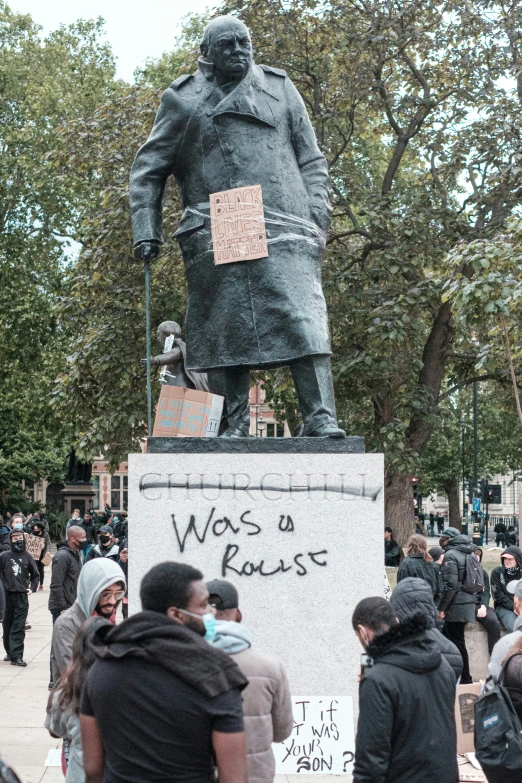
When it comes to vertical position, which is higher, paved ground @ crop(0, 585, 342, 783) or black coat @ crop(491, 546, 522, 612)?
black coat @ crop(491, 546, 522, 612)

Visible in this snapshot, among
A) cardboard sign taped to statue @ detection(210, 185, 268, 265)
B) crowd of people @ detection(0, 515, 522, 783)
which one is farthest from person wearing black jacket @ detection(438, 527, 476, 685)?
crowd of people @ detection(0, 515, 522, 783)

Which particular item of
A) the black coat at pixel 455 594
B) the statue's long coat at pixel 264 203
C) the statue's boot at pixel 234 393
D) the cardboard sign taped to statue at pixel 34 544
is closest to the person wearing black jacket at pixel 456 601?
the black coat at pixel 455 594

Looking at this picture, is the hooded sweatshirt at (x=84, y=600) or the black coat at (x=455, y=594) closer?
the hooded sweatshirt at (x=84, y=600)

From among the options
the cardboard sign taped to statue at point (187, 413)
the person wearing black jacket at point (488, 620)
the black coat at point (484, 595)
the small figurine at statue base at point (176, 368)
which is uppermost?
the small figurine at statue base at point (176, 368)

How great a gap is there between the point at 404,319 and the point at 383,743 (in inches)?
619

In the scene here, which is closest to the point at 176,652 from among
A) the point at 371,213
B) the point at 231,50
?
the point at 231,50

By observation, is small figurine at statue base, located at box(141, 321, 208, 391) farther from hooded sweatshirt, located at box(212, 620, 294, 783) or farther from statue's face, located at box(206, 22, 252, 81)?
hooded sweatshirt, located at box(212, 620, 294, 783)

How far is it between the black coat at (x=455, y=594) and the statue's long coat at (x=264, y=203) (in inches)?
186

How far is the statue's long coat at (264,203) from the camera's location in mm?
7418

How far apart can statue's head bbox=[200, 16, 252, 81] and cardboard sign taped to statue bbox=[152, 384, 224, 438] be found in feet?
6.52

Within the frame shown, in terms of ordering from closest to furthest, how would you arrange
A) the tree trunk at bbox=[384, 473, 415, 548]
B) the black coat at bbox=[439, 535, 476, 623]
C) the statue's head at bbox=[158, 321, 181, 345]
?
the statue's head at bbox=[158, 321, 181, 345]
the black coat at bbox=[439, 535, 476, 623]
the tree trunk at bbox=[384, 473, 415, 548]

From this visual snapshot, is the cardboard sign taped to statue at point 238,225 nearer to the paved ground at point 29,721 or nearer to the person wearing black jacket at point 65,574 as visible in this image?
the paved ground at point 29,721

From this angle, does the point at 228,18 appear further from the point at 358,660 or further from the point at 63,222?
the point at 63,222

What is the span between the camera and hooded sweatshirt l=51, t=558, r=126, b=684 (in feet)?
16.0
